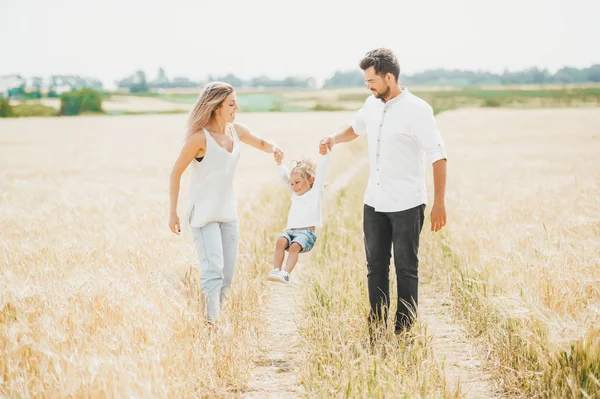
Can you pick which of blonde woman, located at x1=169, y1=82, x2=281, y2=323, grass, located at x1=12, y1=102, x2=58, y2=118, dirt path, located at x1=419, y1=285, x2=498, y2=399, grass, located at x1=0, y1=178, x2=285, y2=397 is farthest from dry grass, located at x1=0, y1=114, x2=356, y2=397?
grass, located at x1=12, y1=102, x2=58, y2=118

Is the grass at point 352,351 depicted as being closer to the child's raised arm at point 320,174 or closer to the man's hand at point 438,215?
the man's hand at point 438,215

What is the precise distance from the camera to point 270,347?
5246 millimetres

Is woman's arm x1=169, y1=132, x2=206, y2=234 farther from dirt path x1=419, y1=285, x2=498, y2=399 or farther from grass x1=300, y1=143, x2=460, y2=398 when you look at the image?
dirt path x1=419, y1=285, x2=498, y2=399

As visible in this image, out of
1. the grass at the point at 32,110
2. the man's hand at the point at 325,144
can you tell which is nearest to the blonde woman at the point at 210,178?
the man's hand at the point at 325,144

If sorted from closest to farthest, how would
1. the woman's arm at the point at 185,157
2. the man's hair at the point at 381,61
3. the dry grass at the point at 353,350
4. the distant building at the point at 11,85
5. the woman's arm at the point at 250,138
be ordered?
the dry grass at the point at 353,350 < the man's hair at the point at 381,61 < the woman's arm at the point at 185,157 < the woman's arm at the point at 250,138 < the distant building at the point at 11,85

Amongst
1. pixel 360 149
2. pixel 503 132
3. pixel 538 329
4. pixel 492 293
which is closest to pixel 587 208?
pixel 492 293

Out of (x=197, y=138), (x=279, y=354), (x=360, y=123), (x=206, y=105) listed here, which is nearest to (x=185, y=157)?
(x=197, y=138)

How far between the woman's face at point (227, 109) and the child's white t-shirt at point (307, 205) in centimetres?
95

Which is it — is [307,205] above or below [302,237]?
above

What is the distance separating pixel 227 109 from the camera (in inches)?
194

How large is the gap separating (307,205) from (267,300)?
1.27m

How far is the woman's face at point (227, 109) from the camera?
4902 mm

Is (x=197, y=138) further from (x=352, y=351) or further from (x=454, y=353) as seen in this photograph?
(x=454, y=353)

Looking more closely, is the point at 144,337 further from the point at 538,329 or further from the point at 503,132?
the point at 503,132
